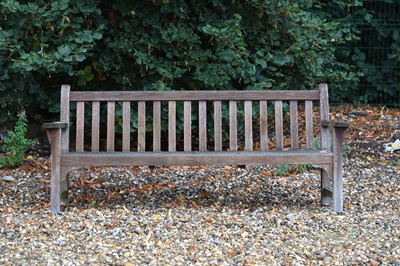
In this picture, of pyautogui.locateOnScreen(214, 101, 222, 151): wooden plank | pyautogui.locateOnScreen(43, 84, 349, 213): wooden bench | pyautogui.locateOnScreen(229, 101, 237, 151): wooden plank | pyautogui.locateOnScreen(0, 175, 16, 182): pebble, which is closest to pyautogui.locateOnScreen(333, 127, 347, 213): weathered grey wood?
pyautogui.locateOnScreen(43, 84, 349, 213): wooden bench

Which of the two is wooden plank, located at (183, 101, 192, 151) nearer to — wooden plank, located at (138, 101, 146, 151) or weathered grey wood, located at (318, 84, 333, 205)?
wooden plank, located at (138, 101, 146, 151)

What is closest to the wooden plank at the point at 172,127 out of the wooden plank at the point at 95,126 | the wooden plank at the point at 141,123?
the wooden plank at the point at 141,123

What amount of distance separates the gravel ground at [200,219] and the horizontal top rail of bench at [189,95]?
88 cm

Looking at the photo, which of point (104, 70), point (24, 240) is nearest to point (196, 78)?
point (104, 70)

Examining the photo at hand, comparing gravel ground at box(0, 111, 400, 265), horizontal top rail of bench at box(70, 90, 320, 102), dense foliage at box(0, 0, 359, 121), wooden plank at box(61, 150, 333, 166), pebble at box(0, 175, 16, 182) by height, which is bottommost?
gravel ground at box(0, 111, 400, 265)

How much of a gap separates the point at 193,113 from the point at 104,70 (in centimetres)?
109

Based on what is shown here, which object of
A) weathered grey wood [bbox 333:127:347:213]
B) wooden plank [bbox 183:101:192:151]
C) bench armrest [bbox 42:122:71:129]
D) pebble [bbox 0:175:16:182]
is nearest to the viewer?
bench armrest [bbox 42:122:71:129]

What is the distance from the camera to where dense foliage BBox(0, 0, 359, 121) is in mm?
6207

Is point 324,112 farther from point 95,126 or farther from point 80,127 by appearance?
point 80,127

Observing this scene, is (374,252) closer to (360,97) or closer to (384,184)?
(384,184)

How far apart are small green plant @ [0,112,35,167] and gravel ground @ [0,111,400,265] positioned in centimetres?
14

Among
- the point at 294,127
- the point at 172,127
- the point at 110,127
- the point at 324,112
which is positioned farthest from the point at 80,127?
the point at 324,112

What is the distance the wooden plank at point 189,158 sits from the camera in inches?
182

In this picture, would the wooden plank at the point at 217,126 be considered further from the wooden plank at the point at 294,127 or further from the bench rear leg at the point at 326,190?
the bench rear leg at the point at 326,190
